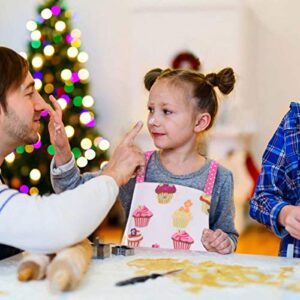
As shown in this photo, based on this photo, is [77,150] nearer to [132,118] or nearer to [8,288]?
[132,118]

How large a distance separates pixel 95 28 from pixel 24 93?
4.64 meters

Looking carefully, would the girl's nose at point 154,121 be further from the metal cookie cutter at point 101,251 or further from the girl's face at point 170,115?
the metal cookie cutter at point 101,251

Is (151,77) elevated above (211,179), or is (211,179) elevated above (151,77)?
(151,77)

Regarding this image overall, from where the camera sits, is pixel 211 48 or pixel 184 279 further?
pixel 211 48

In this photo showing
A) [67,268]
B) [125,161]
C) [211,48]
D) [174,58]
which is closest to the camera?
[67,268]

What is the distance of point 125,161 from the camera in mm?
1293

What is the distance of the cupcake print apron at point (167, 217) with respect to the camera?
1.64m

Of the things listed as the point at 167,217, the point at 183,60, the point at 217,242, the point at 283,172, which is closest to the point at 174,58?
the point at 183,60

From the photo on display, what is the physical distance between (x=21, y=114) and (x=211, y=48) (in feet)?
13.8

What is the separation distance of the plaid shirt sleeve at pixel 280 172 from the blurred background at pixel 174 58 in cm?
328

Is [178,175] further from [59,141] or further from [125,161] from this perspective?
[125,161]

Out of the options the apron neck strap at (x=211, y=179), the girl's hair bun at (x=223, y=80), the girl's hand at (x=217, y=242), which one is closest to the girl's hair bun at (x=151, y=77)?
the girl's hair bun at (x=223, y=80)

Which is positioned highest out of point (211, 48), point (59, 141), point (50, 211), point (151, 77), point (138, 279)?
point (211, 48)

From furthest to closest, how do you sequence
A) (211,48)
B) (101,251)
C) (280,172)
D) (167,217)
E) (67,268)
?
(211,48) < (167,217) < (280,172) < (101,251) < (67,268)
